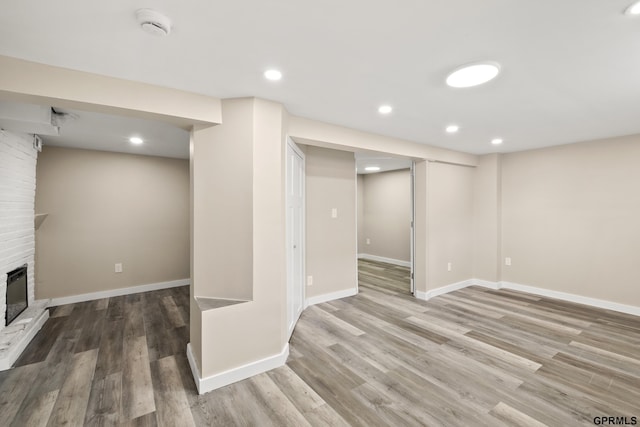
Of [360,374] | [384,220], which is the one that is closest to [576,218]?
[384,220]

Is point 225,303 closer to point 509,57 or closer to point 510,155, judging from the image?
point 509,57

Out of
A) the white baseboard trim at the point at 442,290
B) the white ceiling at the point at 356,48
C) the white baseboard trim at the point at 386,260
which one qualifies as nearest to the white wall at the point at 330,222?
the white baseboard trim at the point at 442,290

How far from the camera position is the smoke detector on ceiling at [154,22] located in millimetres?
1312

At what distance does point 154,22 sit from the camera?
136 centimetres

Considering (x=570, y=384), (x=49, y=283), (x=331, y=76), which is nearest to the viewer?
(x=331, y=76)

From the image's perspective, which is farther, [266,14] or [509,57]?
[509,57]

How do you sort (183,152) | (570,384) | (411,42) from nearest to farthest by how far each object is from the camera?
(411,42) → (570,384) → (183,152)

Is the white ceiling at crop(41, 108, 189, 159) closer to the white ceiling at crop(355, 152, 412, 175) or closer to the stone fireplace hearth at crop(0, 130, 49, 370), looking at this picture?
the stone fireplace hearth at crop(0, 130, 49, 370)

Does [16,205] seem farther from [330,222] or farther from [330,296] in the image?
[330,296]

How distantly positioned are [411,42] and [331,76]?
60cm

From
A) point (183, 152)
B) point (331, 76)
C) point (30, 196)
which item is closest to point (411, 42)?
point (331, 76)

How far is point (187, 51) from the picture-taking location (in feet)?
5.41

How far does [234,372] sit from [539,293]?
477 cm

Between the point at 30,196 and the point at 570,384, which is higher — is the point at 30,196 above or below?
above
